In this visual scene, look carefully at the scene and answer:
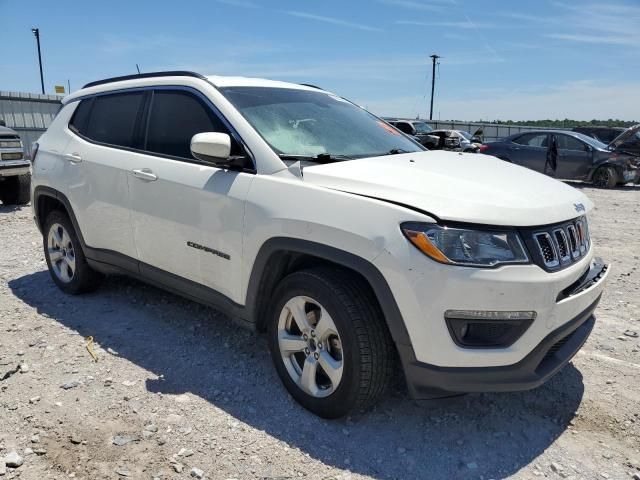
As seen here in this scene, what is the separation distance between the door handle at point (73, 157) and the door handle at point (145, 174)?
85cm

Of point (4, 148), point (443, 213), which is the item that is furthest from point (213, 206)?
point (4, 148)

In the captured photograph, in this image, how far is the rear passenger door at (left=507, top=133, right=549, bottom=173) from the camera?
47.4ft

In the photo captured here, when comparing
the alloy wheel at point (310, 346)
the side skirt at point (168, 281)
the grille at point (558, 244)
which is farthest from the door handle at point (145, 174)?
the grille at point (558, 244)

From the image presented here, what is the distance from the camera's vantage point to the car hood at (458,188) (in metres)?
2.39

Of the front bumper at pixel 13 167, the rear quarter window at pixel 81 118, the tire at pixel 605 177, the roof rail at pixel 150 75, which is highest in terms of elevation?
the roof rail at pixel 150 75

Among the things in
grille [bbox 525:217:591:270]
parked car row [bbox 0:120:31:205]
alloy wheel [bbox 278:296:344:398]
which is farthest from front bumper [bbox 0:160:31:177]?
grille [bbox 525:217:591:270]

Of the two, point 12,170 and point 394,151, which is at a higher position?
point 394,151

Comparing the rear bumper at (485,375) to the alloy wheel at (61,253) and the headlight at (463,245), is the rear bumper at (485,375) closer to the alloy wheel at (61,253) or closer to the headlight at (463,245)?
the headlight at (463,245)

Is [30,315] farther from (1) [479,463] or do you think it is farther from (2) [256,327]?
(1) [479,463]

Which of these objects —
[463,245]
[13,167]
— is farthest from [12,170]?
[463,245]

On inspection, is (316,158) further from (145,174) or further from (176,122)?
(145,174)

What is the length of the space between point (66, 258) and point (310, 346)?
2908 mm

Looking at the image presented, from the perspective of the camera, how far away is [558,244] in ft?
8.45

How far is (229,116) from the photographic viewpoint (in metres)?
3.23
